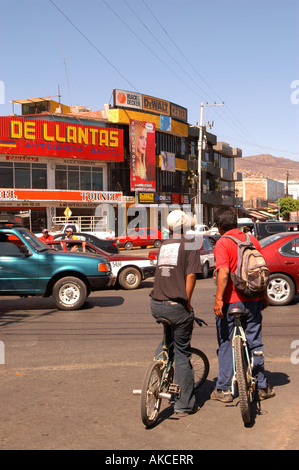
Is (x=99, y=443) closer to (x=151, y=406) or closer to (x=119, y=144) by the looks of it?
(x=151, y=406)

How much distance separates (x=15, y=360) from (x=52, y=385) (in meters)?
1.43

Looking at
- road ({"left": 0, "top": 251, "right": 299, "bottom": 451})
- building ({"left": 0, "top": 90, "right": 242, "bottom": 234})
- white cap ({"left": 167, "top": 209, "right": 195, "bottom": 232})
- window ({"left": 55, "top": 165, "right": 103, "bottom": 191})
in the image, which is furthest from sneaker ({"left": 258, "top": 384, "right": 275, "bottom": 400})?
window ({"left": 55, "top": 165, "right": 103, "bottom": 191})

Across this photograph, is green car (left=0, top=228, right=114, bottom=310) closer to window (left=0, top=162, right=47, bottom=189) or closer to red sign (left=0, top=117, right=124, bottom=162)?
red sign (left=0, top=117, right=124, bottom=162)

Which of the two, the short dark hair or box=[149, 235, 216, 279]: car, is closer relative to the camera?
the short dark hair

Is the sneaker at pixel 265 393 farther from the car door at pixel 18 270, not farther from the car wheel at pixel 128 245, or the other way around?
the car wheel at pixel 128 245

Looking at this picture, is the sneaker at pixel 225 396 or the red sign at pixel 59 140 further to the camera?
the red sign at pixel 59 140

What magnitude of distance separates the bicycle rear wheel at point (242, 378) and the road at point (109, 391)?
0.18m

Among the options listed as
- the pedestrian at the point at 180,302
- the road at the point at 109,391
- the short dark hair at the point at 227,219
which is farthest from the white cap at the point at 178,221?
the road at the point at 109,391

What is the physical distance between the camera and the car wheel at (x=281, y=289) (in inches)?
460

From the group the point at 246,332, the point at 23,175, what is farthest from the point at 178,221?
the point at 23,175

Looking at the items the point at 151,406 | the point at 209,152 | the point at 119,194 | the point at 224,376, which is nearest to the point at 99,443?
the point at 151,406

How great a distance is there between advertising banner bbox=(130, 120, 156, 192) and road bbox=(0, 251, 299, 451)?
42773 millimetres

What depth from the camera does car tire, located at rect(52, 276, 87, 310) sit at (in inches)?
463

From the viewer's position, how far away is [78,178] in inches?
1980
